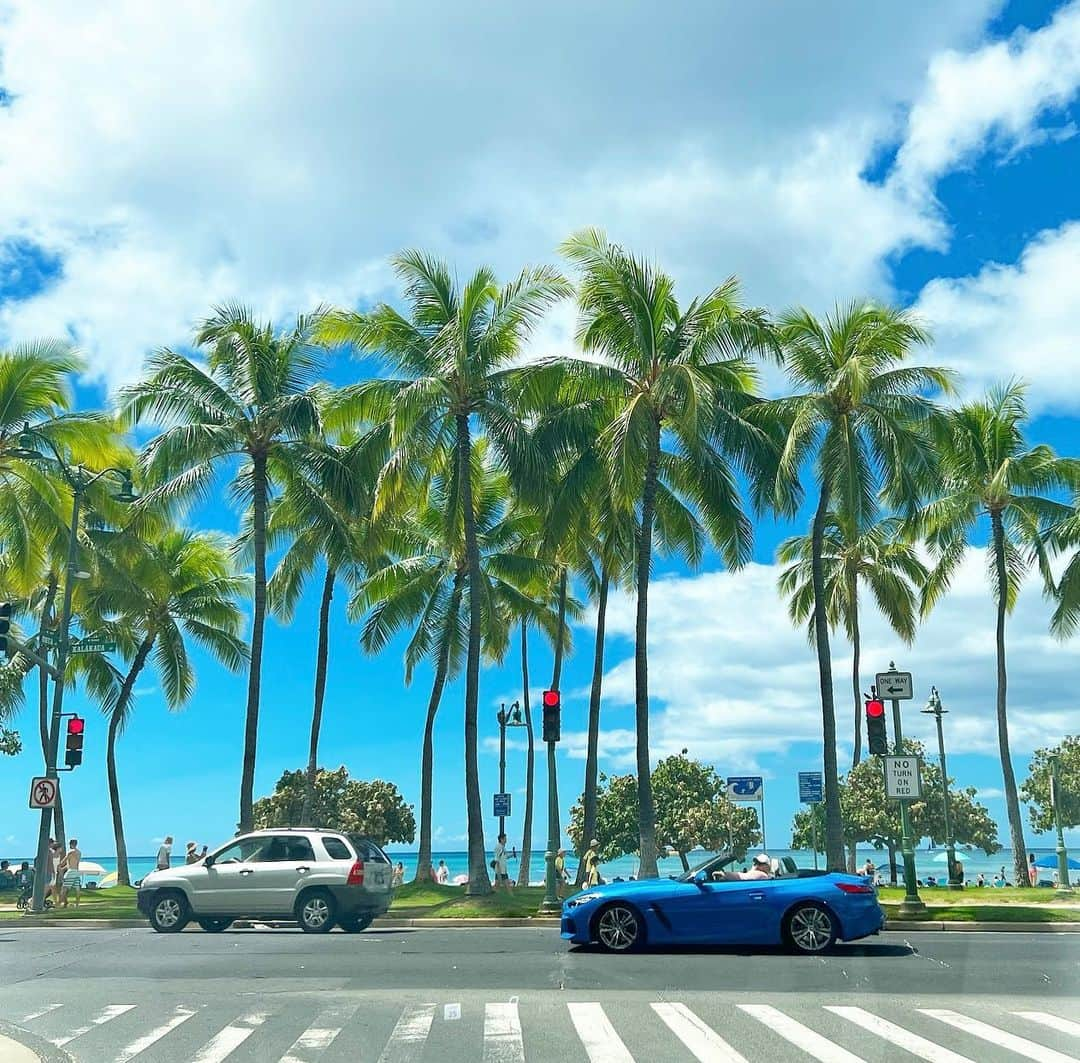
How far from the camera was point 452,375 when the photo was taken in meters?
29.1

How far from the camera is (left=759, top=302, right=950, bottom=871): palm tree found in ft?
94.7

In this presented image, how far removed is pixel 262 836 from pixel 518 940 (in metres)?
5.33


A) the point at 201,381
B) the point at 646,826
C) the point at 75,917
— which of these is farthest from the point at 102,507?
the point at 646,826

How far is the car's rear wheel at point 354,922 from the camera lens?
2177 centimetres

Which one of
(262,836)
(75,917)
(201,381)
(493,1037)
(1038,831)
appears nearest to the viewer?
(493,1037)

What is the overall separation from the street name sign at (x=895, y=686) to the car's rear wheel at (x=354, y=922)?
990 centimetres

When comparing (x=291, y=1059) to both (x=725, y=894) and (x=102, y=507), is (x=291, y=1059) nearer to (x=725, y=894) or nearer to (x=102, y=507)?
(x=725, y=894)

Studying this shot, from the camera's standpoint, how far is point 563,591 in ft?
133

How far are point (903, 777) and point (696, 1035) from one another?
13686 millimetres

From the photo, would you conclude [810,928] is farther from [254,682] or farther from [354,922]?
[254,682]

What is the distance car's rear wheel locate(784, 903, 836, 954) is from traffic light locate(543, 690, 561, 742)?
9.06 metres

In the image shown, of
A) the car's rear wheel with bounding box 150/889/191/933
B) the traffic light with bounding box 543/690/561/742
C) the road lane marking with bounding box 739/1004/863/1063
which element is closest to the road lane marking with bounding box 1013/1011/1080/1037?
the road lane marking with bounding box 739/1004/863/1063

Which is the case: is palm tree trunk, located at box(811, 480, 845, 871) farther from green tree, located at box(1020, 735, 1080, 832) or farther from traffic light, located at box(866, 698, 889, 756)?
green tree, located at box(1020, 735, 1080, 832)

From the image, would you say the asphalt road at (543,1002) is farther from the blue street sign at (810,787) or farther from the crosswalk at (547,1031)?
the blue street sign at (810,787)
